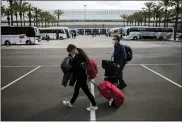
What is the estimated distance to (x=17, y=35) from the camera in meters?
35.1

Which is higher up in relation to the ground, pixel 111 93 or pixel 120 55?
pixel 120 55

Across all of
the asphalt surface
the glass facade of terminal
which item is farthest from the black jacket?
the glass facade of terminal

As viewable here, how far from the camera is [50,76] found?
1039 cm

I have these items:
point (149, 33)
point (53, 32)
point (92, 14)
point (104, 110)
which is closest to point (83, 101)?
point (104, 110)

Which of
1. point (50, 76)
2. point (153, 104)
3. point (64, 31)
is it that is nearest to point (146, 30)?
point (64, 31)

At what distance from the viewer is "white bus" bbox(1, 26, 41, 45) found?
115 ft

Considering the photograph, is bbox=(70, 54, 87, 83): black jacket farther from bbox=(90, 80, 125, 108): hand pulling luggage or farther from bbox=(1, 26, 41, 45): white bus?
bbox=(1, 26, 41, 45): white bus

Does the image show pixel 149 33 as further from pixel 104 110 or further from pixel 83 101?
pixel 104 110

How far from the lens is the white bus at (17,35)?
1380 inches

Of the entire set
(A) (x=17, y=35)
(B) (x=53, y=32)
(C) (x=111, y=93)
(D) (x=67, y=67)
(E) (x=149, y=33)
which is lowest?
(C) (x=111, y=93)

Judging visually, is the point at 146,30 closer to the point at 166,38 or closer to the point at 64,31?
the point at 166,38

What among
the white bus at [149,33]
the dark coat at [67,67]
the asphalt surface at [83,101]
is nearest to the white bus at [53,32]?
the white bus at [149,33]

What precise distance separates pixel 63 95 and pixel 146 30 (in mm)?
46523

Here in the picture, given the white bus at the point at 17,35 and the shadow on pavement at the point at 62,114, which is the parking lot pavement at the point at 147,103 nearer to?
the shadow on pavement at the point at 62,114
